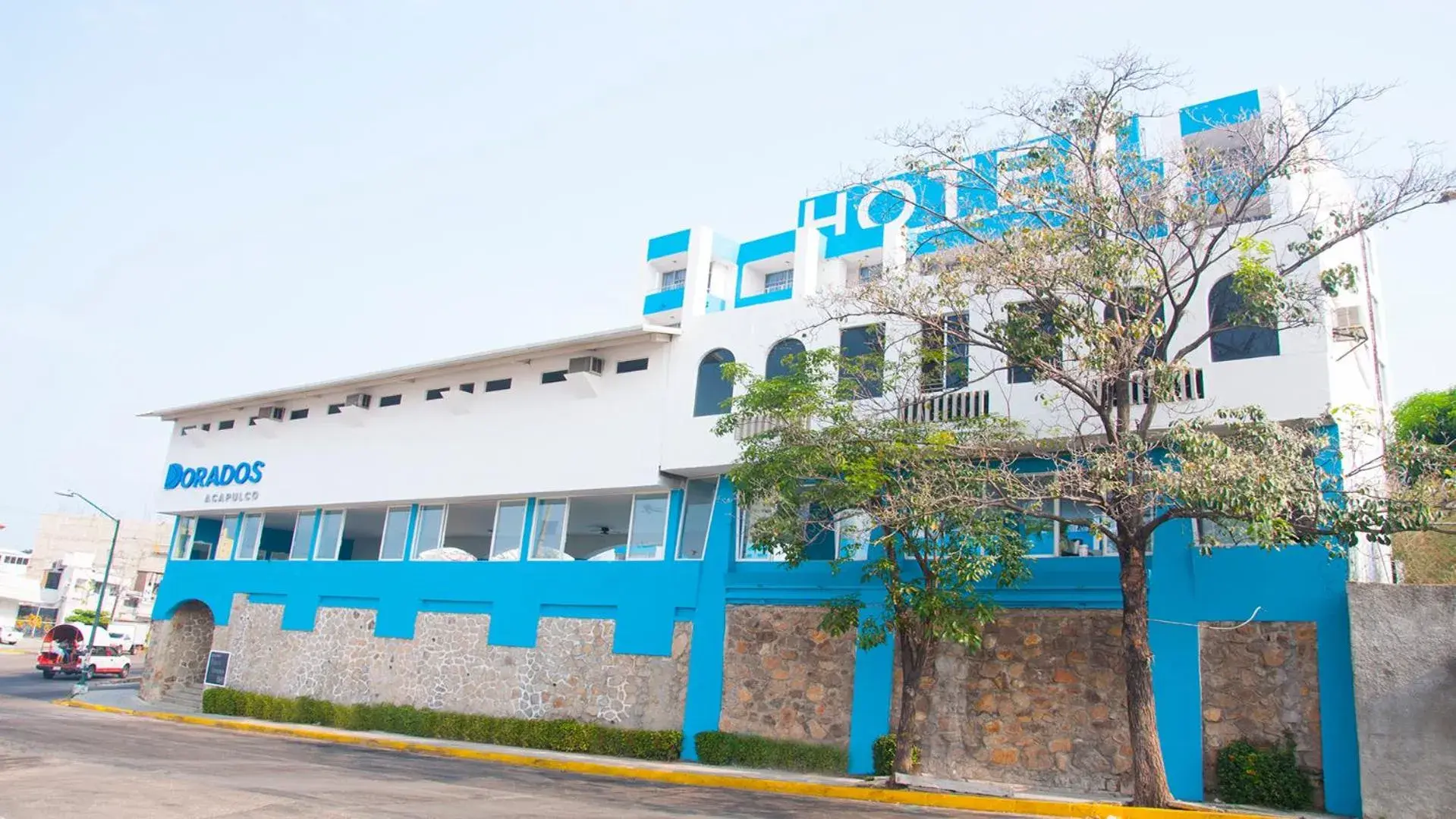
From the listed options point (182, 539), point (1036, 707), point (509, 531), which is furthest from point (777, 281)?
point (1036, 707)

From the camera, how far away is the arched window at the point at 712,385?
21.9 meters

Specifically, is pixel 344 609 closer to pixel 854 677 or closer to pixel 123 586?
pixel 854 677

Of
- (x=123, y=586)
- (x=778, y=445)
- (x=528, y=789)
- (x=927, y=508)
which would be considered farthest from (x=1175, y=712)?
(x=123, y=586)

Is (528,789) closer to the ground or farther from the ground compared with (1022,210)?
closer to the ground

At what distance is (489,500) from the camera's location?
2575 cm

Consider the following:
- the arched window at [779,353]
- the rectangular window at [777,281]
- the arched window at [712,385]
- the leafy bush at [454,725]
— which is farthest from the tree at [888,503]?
the rectangular window at [777,281]

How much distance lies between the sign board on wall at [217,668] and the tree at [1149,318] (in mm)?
22785

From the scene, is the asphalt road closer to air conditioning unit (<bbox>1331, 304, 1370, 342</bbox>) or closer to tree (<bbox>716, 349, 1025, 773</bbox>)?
tree (<bbox>716, 349, 1025, 773</bbox>)

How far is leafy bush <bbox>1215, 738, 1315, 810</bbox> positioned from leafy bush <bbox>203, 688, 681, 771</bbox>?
6.30 m

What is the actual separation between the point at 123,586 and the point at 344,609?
72.1 m

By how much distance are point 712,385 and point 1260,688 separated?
1184cm

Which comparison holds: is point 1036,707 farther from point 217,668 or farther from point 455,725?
point 217,668

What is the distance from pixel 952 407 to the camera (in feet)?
60.1

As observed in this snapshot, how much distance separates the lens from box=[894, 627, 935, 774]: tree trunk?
16.0 metres
